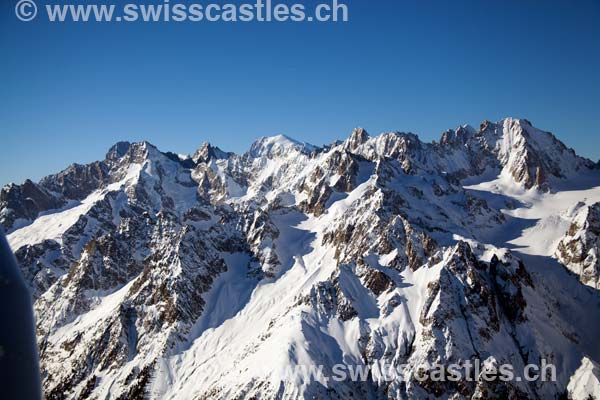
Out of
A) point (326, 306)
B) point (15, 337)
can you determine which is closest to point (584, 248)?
point (326, 306)

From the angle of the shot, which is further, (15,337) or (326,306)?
(326,306)

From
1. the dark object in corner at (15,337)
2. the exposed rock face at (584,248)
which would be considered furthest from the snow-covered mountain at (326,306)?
the dark object in corner at (15,337)

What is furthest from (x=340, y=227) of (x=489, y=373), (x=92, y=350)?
(x=92, y=350)

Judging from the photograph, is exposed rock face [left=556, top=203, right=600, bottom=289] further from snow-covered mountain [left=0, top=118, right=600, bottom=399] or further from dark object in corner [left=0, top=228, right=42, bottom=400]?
dark object in corner [left=0, top=228, right=42, bottom=400]

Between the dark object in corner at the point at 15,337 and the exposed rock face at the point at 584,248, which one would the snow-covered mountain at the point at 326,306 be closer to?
the exposed rock face at the point at 584,248

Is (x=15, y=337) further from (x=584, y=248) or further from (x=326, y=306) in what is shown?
(x=584, y=248)

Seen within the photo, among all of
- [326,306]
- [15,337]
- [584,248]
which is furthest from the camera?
[584,248]
